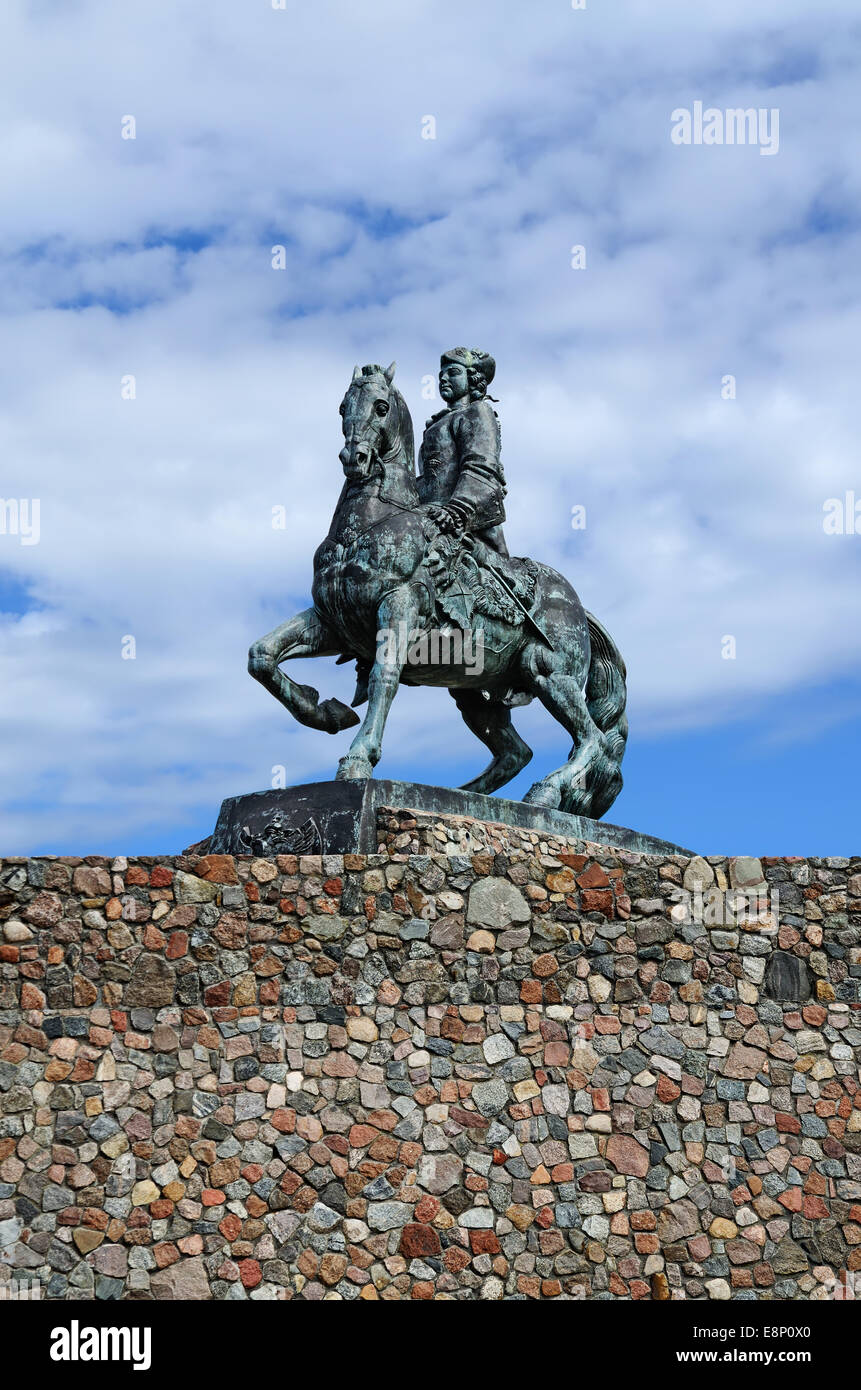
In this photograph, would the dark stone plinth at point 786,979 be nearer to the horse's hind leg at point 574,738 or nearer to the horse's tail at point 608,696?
the horse's hind leg at point 574,738

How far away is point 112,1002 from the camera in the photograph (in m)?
10.7

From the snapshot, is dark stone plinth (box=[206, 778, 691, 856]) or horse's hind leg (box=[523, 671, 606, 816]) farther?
horse's hind leg (box=[523, 671, 606, 816])

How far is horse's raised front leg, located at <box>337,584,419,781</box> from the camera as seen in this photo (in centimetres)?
1173

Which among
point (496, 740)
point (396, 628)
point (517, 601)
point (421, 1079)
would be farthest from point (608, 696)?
point (421, 1079)

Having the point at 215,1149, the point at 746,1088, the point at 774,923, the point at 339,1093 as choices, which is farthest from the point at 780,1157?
the point at 215,1149

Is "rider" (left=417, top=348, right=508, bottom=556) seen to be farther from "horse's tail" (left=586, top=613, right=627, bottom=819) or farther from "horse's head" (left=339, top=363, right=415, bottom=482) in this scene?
"horse's tail" (left=586, top=613, right=627, bottom=819)

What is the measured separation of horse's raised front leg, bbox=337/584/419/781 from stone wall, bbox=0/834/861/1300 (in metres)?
0.59

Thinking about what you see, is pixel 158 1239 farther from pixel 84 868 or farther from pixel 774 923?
pixel 774 923

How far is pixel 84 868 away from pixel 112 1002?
79 centimetres

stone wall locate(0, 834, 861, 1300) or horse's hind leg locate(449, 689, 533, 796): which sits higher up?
horse's hind leg locate(449, 689, 533, 796)

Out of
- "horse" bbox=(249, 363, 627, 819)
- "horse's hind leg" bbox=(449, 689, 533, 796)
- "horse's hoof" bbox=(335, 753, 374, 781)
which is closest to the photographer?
"horse's hoof" bbox=(335, 753, 374, 781)

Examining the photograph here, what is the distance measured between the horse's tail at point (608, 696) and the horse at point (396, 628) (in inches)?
2.3

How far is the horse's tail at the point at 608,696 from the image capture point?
13531mm

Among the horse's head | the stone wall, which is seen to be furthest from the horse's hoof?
the horse's head
